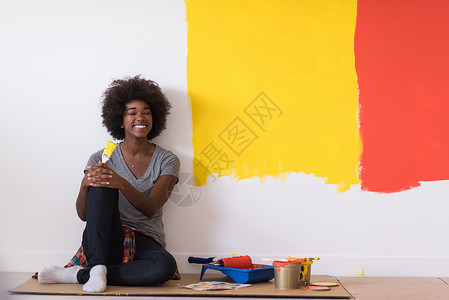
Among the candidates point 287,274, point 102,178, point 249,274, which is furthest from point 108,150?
point 287,274

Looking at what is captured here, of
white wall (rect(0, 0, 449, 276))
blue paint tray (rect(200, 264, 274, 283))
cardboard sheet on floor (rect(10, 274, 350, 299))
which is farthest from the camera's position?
white wall (rect(0, 0, 449, 276))

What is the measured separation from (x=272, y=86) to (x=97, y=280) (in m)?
1.21

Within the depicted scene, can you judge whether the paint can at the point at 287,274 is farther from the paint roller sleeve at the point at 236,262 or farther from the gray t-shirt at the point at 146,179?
the gray t-shirt at the point at 146,179

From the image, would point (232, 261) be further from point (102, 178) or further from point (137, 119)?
point (137, 119)

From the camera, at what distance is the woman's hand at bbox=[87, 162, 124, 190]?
214cm

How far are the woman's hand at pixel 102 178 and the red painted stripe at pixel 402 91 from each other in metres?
1.16

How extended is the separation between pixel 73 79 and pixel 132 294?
1159mm

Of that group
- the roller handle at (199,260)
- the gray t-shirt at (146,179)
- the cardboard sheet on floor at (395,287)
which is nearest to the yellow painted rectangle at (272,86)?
the gray t-shirt at (146,179)

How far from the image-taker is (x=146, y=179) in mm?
2422

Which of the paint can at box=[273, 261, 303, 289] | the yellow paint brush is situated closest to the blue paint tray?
the paint can at box=[273, 261, 303, 289]

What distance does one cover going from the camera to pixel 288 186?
8.48 feet

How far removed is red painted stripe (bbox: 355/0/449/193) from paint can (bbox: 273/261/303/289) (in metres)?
0.68

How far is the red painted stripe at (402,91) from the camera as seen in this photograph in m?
2.57

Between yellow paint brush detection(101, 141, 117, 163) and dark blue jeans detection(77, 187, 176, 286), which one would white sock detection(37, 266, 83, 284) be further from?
yellow paint brush detection(101, 141, 117, 163)
